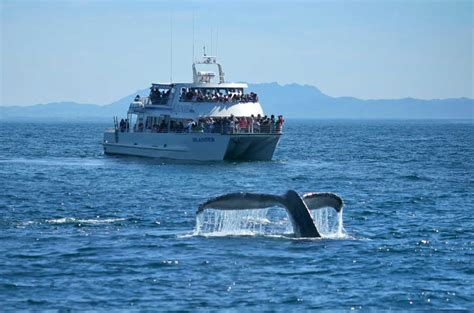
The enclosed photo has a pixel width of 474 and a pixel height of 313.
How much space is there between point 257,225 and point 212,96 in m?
31.8

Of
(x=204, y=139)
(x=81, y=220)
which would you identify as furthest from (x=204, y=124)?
(x=81, y=220)

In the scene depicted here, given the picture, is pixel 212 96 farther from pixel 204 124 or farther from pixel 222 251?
pixel 222 251

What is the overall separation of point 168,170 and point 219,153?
15.5 ft

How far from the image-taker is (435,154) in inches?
3105

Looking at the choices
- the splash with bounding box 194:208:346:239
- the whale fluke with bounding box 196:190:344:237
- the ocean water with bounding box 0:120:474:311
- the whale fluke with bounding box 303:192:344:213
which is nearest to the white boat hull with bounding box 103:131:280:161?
the ocean water with bounding box 0:120:474:311

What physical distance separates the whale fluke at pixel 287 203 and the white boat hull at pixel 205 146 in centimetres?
3224

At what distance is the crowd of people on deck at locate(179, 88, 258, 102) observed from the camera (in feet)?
199

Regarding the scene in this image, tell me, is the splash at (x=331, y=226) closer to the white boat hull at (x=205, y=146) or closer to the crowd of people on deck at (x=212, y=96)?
the white boat hull at (x=205, y=146)

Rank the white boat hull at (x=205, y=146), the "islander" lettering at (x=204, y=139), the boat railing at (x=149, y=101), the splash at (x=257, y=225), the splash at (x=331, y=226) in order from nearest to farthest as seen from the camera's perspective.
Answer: the splash at (x=331, y=226)
the splash at (x=257, y=225)
the white boat hull at (x=205, y=146)
the "islander" lettering at (x=204, y=139)
the boat railing at (x=149, y=101)

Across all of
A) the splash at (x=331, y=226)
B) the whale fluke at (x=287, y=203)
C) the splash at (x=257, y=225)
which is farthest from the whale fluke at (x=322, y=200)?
the splash at (x=257, y=225)

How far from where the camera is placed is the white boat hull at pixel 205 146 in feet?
191

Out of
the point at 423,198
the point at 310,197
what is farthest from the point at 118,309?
the point at 423,198

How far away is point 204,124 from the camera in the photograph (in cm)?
5891

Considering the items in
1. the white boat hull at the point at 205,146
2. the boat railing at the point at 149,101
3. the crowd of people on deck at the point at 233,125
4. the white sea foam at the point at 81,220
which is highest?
the boat railing at the point at 149,101
